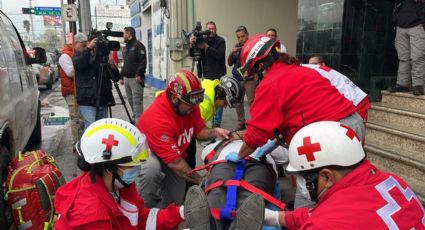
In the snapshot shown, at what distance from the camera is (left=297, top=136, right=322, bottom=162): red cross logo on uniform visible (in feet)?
6.17

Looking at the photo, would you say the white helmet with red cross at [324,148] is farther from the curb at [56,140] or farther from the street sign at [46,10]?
the street sign at [46,10]

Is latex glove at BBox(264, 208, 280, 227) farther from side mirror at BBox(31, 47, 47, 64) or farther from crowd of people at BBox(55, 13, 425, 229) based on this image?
side mirror at BBox(31, 47, 47, 64)

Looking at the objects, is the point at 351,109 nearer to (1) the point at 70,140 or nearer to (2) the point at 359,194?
(2) the point at 359,194

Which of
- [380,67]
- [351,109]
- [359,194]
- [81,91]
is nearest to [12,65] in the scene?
[81,91]

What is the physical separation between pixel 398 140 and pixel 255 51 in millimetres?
2814

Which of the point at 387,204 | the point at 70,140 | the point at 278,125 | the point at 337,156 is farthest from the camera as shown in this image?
the point at 70,140

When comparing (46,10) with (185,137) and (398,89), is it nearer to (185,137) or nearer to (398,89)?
(398,89)

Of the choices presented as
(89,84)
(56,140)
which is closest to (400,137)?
(89,84)

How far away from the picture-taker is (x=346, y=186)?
1732 mm

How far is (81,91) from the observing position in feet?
17.6

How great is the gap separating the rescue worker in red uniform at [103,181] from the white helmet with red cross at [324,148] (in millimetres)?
878

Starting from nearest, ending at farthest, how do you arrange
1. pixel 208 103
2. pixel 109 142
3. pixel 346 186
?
1. pixel 346 186
2. pixel 109 142
3. pixel 208 103

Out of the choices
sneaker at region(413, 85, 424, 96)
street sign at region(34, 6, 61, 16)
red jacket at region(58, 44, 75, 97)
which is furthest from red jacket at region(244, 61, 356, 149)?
street sign at region(34, 6, 61, 16)

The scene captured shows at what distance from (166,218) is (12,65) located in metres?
2.85
